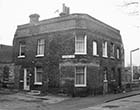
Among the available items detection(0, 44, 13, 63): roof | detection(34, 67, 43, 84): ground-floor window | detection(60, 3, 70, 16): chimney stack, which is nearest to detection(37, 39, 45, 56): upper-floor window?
detection(34, 67, 43, 84): ground-floor window

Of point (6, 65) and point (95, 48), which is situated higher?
point (95, 48)

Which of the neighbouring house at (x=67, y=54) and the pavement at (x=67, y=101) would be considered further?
the neighbouring house at (x=67, y=54)

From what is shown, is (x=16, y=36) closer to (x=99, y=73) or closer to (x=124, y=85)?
(x=99, y=73)

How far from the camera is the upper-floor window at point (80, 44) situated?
21.2 meters

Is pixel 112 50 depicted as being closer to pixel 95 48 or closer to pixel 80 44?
pixel 95 48

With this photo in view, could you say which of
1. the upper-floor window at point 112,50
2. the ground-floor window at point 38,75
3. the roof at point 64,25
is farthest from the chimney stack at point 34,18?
the upper-floor window at point 112,50

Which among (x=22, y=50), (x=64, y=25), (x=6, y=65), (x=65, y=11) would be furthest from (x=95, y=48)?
(x=6, y=65)

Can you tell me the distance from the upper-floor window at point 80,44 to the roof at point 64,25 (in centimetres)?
115

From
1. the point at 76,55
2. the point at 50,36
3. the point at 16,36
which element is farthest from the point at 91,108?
the point at 16,36

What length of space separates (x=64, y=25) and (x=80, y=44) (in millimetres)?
2647

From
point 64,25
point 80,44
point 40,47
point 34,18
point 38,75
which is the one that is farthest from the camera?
point 34,18

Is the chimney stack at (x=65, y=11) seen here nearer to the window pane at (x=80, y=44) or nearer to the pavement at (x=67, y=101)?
the window pane at (x=80, y=44)

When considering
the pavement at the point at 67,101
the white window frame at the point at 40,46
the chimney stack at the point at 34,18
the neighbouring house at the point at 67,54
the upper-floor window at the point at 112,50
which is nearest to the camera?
the pavement at the point at 67,101

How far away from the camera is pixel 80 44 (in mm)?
21375
